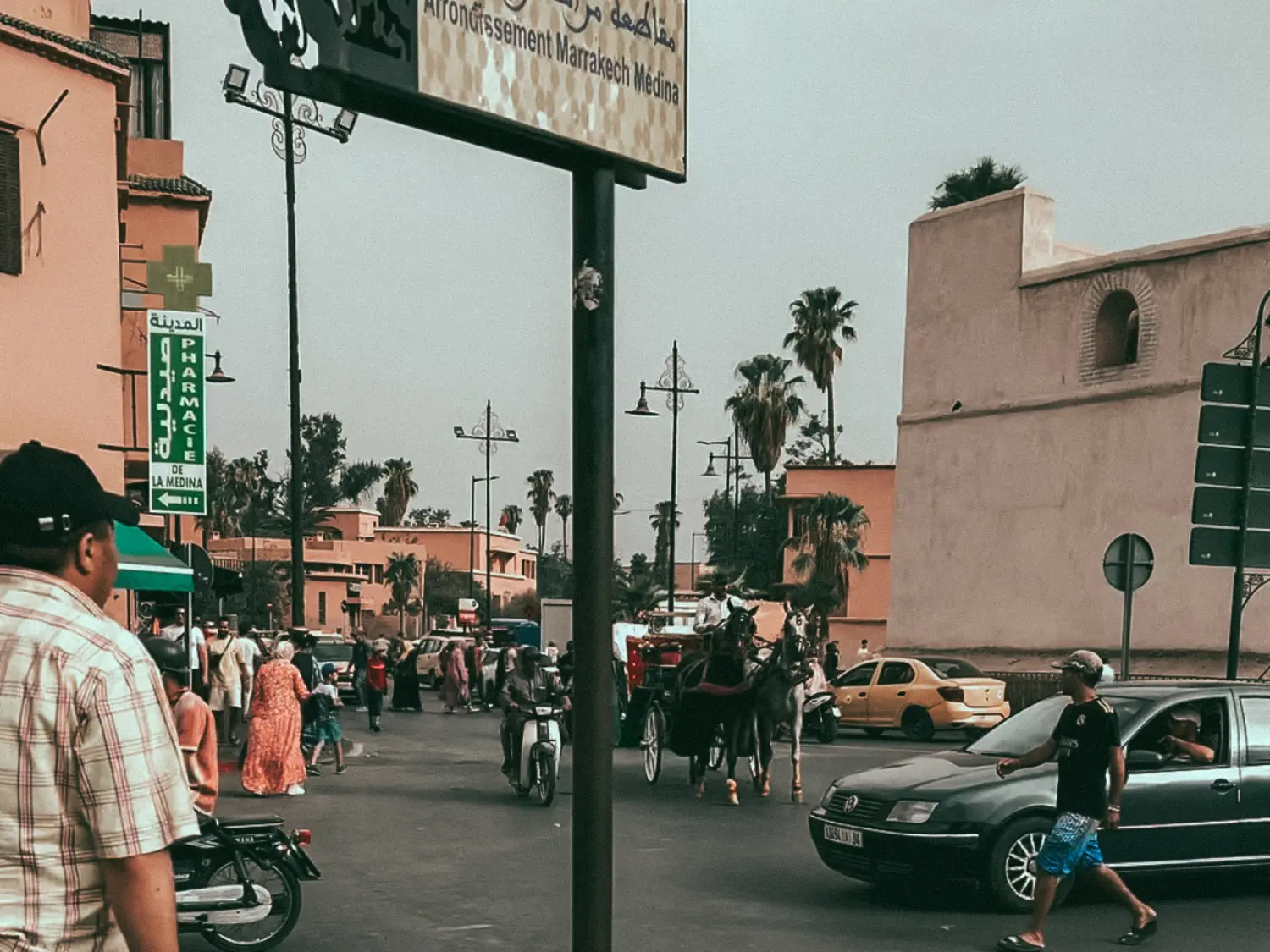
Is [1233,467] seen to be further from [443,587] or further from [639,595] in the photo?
[443,587]

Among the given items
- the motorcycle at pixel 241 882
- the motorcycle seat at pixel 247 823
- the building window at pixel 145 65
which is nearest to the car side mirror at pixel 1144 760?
the motorcycle at pixel 241 882

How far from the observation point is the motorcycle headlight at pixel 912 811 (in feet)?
36.1

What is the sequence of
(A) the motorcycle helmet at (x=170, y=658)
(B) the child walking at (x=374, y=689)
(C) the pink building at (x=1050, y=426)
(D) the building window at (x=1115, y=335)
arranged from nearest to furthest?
(A) the motorcycle helmet at (x=170, y=658)
(B) the child walking at (x=374, y=689)
(C) the pink building at (x=1050, y=426)
(D) the building window at (x=1115, y=335)

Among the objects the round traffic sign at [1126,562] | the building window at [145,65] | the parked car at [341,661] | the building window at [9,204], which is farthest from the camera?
the parked car at [341,661]

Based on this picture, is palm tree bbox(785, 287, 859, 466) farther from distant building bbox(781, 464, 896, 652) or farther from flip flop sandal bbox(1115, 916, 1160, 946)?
flip flop sandal bbox(1115, 916, 1160, 946)

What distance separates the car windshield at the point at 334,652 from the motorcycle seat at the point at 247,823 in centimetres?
3648

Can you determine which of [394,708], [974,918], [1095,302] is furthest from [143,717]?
[394,708]

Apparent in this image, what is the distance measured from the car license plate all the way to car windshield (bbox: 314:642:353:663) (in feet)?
115

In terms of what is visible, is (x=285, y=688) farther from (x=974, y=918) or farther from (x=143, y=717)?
(x=143, y=717)

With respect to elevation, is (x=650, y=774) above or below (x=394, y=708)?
above

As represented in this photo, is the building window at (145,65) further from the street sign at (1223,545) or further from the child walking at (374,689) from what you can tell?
the street sign at (1223,545)

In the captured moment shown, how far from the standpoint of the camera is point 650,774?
2116 cm

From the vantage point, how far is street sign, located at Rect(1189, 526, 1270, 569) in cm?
1519

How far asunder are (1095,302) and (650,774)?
19.3m
